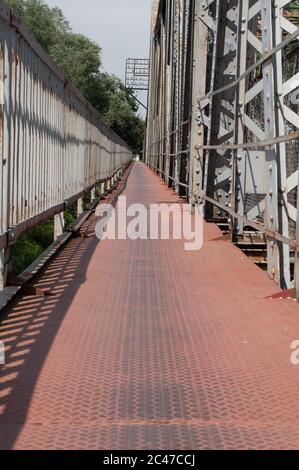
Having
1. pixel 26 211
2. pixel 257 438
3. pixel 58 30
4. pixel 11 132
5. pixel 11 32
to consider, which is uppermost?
pixel 58 30

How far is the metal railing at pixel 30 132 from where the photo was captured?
18.5ft

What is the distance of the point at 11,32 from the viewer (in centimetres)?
571

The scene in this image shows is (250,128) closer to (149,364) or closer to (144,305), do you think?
(144,305)

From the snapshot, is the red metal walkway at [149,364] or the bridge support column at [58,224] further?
the bridge support column at [58,224]

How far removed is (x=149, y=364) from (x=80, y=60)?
7997cm

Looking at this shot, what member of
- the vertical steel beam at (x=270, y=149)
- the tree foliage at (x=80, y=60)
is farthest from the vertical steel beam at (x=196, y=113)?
the tree foliage at (x=80, y=60)

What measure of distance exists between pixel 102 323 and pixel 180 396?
1.50m

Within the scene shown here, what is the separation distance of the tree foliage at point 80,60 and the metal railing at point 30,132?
171ft

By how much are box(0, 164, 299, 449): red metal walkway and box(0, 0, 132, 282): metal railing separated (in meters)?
0.63

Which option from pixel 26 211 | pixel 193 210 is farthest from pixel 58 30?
pixel 26 211

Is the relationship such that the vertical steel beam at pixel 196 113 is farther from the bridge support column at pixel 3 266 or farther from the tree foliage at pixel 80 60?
the tree foliage at pixel 80 60

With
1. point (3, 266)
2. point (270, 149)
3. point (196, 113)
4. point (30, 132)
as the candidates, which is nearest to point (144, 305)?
point (3, 266)

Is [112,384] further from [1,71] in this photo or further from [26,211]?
[26,211]
